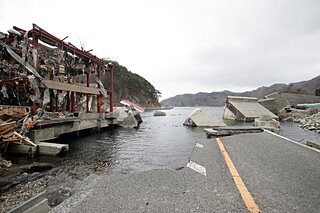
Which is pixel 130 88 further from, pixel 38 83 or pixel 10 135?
pixel 10 135

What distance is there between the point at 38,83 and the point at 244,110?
27.1 m

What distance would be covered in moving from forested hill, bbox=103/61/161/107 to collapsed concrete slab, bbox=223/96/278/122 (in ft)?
147

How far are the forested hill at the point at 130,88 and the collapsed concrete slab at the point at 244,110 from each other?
44.7 meters

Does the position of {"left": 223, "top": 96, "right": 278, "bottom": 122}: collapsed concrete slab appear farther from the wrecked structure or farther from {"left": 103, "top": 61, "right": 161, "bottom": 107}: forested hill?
{"left": 103, "top": 61, "right": 161, "bottom": 107}: forested hill

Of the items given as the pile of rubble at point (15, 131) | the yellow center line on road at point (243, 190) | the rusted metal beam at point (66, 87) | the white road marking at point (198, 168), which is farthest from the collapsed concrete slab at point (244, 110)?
the pile of rubble at point (15, 131)

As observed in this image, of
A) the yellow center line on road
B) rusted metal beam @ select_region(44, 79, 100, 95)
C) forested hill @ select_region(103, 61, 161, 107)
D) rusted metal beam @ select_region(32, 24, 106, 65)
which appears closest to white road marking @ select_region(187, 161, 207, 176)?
the yellow center line on road

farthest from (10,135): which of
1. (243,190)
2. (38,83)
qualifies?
(243,190)

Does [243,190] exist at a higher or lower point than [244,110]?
lower

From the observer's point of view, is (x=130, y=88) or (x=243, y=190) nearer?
(x=243, y=190)

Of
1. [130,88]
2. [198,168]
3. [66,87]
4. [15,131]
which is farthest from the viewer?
[130,88]

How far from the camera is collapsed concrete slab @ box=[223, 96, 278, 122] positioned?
89.5 ft

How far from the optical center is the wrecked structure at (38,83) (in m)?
8.40

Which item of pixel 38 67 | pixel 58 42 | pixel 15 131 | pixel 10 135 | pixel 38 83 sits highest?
pixel 58 42

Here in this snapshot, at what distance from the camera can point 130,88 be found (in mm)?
79125
